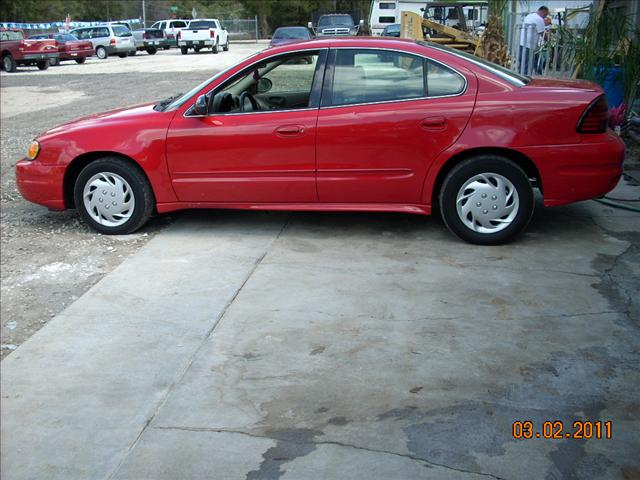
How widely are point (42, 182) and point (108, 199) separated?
2.05ft

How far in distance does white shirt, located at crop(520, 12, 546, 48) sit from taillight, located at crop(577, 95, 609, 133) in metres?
6.92

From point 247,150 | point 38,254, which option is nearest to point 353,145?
point 247,150

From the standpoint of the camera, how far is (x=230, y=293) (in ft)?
16.7

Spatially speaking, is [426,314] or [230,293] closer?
[426,314]

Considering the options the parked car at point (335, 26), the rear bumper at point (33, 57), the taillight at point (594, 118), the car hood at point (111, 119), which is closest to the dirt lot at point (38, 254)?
the car hood at point (111, 119)

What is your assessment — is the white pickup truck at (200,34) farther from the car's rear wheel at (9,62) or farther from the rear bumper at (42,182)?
the rear bumper at (42,182)

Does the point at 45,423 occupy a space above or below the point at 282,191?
below

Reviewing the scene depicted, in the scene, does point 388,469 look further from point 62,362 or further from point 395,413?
point 62,362

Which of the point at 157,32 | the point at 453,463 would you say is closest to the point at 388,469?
the point at 453,463

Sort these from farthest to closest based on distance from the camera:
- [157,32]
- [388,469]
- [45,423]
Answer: [157,32], [45,423], [388,469]

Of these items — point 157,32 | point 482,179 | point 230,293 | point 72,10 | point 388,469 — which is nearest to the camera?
point 388,469

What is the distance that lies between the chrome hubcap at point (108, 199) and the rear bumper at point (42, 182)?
254 millimetres

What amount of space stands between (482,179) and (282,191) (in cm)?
159

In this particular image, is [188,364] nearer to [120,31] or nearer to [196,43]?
[196,43]
